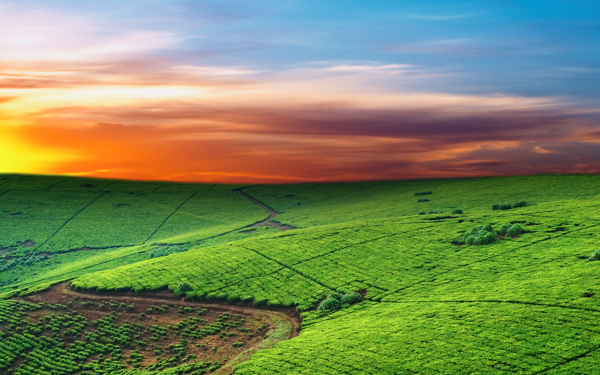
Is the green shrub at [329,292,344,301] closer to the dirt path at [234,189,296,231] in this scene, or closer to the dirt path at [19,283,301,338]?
the dirt path at [19,283,301,338]

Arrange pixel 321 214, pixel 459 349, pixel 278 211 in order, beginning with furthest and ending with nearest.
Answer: pixel 278 211 < pixel 321 214 < pixel 459 349

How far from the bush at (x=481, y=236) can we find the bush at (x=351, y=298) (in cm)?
2079

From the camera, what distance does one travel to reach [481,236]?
67.4 m

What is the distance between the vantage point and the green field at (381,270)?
3756 cm

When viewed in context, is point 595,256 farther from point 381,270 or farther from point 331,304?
point 331,304

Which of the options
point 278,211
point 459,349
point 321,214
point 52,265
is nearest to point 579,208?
point 459,349

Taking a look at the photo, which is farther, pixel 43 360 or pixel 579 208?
pixel 579 208

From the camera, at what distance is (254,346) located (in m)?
49.2

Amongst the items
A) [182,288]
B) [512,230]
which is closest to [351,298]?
[182,288]

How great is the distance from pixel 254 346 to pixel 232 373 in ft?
22.5

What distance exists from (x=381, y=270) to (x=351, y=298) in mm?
9756

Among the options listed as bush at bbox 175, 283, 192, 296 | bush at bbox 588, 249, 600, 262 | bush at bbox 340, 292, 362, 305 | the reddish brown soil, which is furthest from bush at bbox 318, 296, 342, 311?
bush at bbox 588, 249, 600, 262

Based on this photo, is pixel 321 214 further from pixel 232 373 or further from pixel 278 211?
pixel 232 373

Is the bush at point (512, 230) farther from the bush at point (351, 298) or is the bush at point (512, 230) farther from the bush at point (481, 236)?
the bush at point (351, 298)
